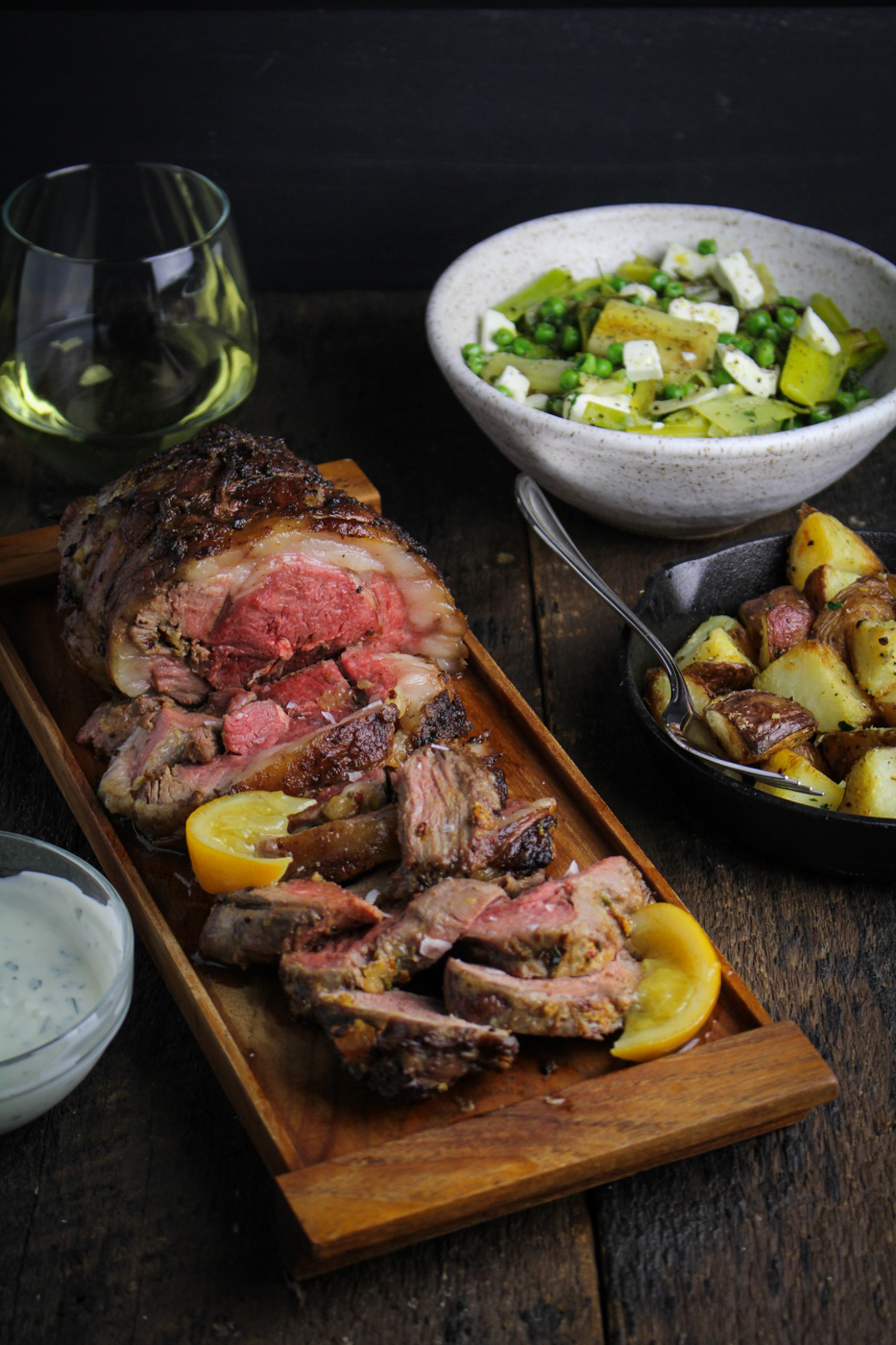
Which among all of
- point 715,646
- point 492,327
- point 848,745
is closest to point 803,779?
point 848,745

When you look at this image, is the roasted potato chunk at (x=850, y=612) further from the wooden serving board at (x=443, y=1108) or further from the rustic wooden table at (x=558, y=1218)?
the wooden serving board at (x=443, y=1108)

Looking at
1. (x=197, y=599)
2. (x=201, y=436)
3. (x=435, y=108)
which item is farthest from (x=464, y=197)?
(x=197, y=599)

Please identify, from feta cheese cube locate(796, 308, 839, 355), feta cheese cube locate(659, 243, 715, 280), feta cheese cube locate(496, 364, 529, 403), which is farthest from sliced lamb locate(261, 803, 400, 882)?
feta cheese cube locate(659, 243, 715, 280)

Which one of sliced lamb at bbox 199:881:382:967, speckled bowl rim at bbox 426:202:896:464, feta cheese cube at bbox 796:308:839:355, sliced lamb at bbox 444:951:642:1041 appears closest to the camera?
sliced lamb at bbox 444:951:642:1041

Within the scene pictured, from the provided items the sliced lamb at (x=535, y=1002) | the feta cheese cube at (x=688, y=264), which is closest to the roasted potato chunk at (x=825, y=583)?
the sliced lamb at (x=535, y=1002)

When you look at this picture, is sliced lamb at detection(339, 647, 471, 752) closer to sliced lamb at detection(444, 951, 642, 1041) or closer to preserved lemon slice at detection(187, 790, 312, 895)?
preserved lemon slice at detection(187, 790, 312, 895)

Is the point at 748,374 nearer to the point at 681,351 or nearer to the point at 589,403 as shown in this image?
the point at 681,351
